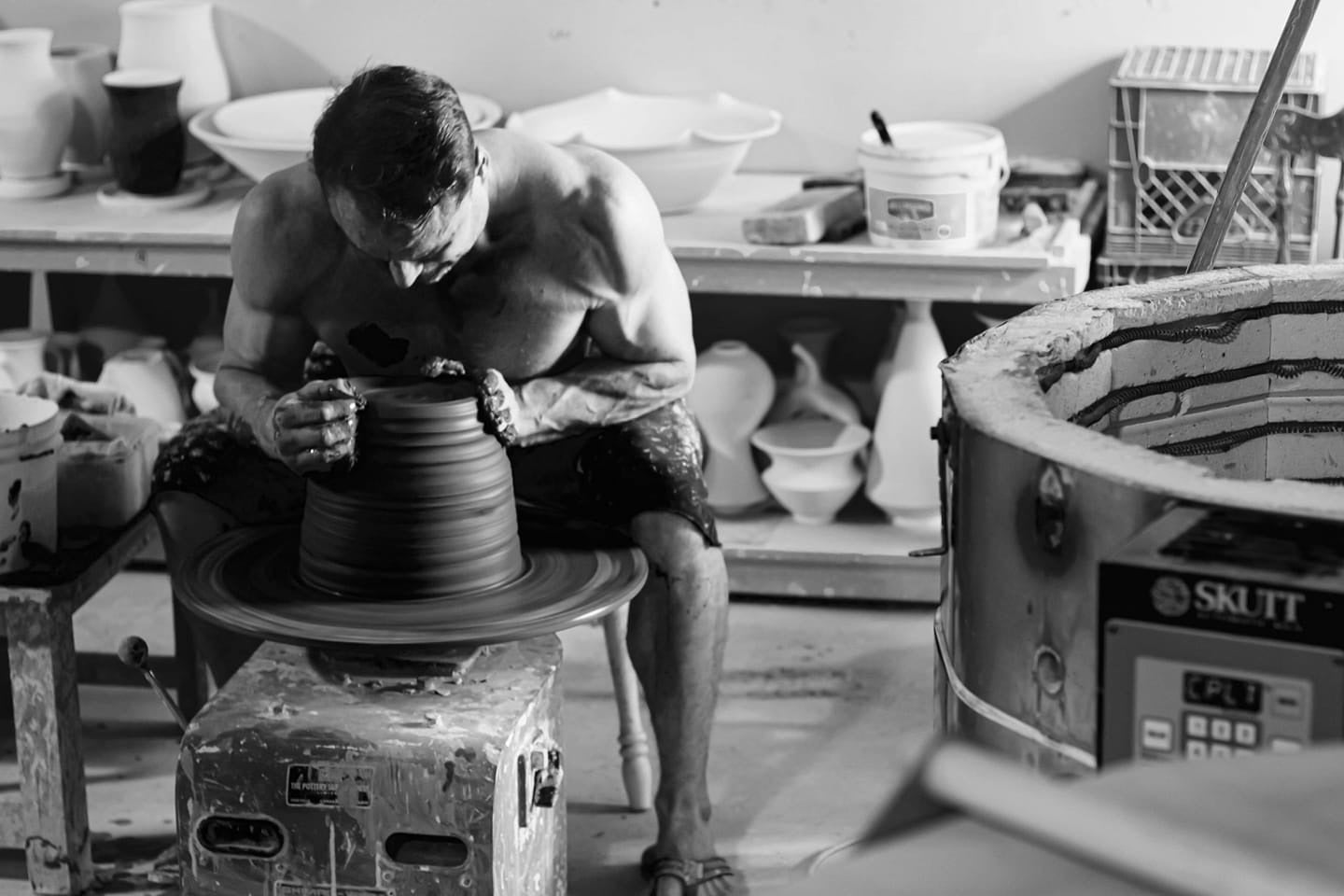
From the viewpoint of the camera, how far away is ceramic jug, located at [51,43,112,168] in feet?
12.7

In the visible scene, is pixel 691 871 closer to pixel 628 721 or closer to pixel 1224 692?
pixel 628 721

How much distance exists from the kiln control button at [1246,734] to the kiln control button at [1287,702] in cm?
2

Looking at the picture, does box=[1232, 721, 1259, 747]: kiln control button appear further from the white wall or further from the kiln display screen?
the white wall

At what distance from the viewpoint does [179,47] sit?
388cm

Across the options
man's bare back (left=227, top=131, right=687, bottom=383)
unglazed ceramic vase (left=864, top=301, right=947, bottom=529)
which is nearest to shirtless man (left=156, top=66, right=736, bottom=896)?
man's bare back (left=227, top=131, right=687, bottom=383)

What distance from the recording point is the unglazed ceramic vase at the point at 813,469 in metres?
3.63

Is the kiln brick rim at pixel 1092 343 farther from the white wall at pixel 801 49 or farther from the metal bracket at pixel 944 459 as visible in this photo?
the white wall at pixel 801 49

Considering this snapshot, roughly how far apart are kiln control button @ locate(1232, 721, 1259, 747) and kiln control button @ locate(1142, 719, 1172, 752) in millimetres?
48

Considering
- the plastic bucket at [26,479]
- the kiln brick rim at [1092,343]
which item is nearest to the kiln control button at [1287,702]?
the kiln brick rim at [1092,343]

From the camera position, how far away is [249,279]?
8.68 ft

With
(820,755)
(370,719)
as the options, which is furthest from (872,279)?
(370,719)

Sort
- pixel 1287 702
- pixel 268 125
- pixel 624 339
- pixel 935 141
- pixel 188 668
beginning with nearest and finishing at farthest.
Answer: pixel 1287 702, pixel 624 339, pixel 188 668, pixel 935 141, pixel 268 125

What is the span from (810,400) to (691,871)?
129 centimetres

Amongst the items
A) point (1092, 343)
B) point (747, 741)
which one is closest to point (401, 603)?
point (1092, 343)
